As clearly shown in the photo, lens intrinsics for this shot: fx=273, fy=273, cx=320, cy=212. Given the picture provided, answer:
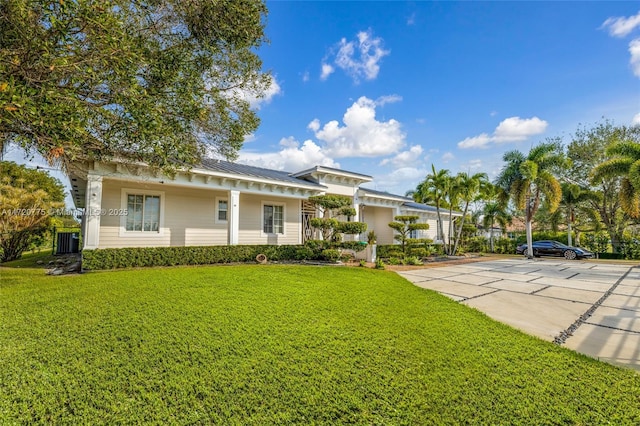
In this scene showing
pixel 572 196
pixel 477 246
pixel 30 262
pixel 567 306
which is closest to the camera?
pixel 567 306

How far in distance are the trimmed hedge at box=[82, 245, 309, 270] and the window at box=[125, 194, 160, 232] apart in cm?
167

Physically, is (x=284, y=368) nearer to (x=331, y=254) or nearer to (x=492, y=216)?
(x=331, y=254)

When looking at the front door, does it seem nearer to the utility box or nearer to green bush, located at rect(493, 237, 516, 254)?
the utility box

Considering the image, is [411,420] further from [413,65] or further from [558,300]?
[413,65]

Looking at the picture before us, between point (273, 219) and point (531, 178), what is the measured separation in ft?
53.7

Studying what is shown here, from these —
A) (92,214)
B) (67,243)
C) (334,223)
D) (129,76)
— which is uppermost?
(129,76)

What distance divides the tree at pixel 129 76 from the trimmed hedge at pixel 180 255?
329 cm

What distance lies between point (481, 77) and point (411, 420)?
12.6m

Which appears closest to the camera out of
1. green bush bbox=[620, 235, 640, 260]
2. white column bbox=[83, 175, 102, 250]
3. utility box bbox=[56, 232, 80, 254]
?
white column bbox=[83, 175, 102, 250]

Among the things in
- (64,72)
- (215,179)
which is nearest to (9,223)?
(215,179)

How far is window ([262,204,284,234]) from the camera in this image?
46.0 feet

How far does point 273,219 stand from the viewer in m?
14.2

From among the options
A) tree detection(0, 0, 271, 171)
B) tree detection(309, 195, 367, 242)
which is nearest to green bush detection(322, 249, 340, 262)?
tree detection(309, 195, 367, 242)

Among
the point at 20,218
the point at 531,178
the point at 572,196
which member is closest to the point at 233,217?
the point at 20,218
